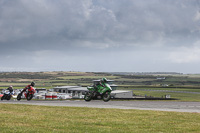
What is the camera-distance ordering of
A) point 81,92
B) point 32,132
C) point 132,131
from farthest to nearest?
point 81,92 → point 132,131 → point 32,132

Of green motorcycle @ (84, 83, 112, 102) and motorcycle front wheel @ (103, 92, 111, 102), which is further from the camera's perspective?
green motorcycle @ (84, 83, 112, 102)

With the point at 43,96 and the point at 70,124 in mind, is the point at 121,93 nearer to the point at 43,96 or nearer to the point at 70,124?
the point at 43,96

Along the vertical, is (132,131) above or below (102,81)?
below

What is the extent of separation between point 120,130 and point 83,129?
7.50 ft

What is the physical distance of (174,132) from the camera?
53.9ft

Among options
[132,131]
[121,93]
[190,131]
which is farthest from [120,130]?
[121,93]

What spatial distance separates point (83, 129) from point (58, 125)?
2.26 meters

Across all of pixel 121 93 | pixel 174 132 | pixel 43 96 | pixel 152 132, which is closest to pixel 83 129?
pixel 152 132

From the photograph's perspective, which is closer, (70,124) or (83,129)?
(83,129)

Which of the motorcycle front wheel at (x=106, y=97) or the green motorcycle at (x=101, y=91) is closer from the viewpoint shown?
the motorcycle front wheel at (x=106, y=97)

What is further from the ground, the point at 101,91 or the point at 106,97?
the point at 101,91

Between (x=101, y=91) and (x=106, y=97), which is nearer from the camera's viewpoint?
(x=106, y=97)

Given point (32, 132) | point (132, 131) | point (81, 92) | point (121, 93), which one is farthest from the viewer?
point (121, 93)

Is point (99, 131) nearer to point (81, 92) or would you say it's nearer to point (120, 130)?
point (120, 130)
